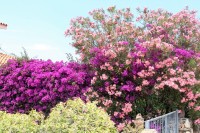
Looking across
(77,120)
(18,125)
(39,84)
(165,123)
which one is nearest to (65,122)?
(77,120)

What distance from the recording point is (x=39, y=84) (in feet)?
60.8

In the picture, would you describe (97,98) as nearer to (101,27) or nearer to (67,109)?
(101,27)

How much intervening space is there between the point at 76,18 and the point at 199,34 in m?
5.25

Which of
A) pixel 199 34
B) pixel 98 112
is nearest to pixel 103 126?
pixel 98 112

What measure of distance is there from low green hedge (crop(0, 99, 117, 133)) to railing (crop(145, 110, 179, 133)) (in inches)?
166

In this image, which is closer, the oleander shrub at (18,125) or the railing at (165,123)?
the oleander shrub at (18,125)

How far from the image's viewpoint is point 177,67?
16531 mm

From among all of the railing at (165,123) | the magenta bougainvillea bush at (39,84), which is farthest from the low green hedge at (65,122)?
the magenta bougainvillea bush at (39,84)

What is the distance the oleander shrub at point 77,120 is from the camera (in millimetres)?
8602

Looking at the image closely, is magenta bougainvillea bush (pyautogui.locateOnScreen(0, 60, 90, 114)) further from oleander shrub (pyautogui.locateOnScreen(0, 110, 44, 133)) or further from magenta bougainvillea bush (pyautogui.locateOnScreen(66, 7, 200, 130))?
oleander shrub (pyautogui.locateOnScreen(0, 110, 44, 133))

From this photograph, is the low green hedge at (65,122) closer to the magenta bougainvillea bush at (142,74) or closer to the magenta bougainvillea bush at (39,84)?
the magenta bougainvillea bush at (142,74)

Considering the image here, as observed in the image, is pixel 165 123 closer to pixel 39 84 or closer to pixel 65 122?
pixel 39 84

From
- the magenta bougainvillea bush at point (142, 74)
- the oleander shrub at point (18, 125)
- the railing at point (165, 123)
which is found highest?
the magenta bougainvillea bush at point (142, 74)

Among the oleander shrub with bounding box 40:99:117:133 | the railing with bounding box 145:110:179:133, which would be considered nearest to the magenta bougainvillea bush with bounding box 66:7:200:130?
the railing with bounding box 145:110:179:133
